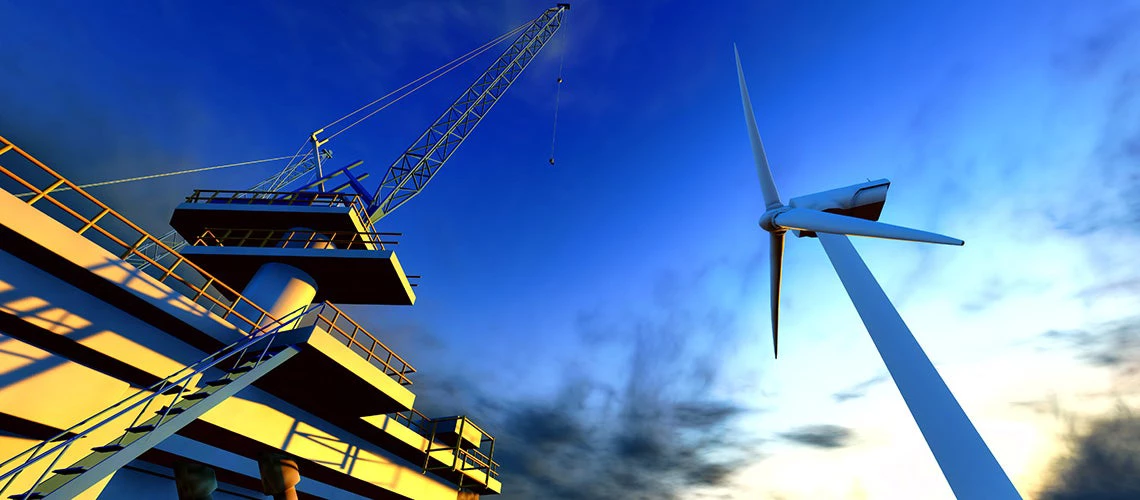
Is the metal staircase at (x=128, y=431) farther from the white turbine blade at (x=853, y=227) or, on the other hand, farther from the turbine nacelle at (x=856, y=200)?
the turbine nacelle at (x=856, y=200)

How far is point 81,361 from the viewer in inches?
590

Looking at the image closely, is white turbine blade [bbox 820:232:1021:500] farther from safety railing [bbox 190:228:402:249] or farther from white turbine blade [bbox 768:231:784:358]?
safety railing [bbox 190:228:402:249]

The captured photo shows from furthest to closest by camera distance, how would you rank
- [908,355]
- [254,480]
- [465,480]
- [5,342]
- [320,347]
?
[465,480] → [254,480] → [320,347] → [908,355] → [5,342]

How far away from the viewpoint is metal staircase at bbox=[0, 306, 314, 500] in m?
10.9

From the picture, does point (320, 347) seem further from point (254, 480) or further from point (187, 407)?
point (254, 480)

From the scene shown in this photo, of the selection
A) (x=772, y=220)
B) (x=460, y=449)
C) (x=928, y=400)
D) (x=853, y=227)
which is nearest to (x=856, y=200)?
(x=772, y=220)

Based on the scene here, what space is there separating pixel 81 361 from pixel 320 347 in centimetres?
683

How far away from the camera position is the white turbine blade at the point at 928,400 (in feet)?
35.7

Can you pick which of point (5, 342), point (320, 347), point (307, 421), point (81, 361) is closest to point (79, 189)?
point (5, 342)

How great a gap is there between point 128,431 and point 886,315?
2296cm

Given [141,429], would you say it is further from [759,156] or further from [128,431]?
[759,156]

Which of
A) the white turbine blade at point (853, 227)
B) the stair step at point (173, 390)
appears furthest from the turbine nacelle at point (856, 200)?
the stair step at point (173, 390)

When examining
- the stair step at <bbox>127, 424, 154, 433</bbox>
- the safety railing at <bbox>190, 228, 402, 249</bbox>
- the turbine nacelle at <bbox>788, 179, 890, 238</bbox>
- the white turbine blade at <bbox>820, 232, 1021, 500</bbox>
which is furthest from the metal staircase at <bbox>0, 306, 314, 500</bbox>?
the turbine nacelle at <bbox>788, 179, 890, 238</bbox>

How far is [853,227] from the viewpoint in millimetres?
19000
